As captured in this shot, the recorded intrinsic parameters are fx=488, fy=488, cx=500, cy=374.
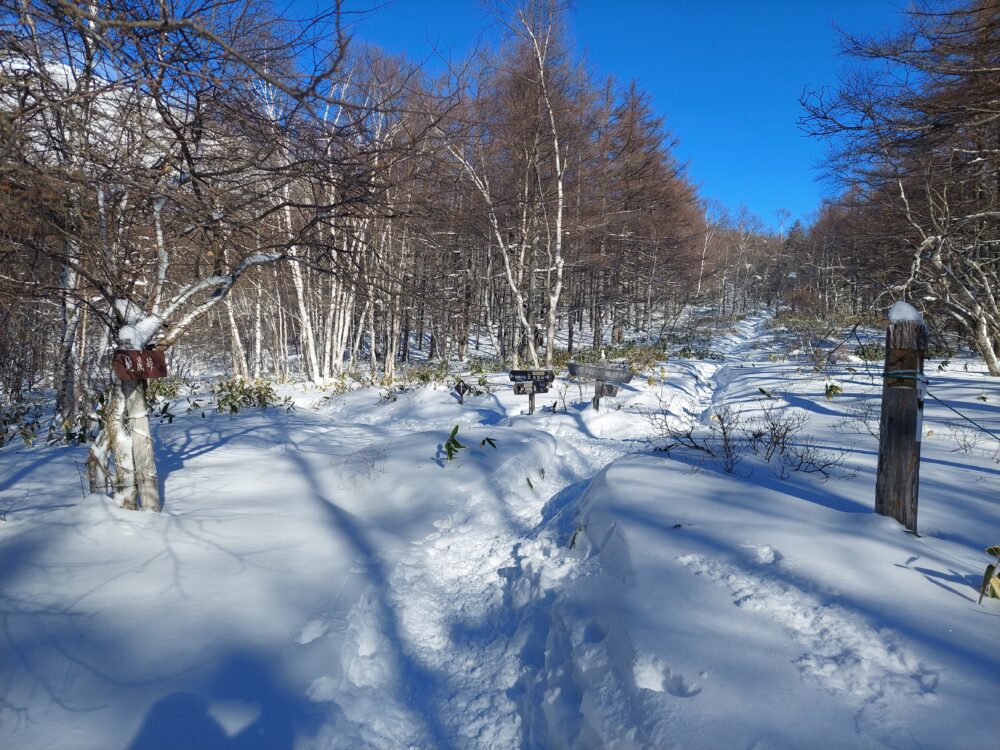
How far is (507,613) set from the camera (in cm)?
325

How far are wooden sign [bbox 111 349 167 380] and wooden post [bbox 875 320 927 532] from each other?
4920 millimetres

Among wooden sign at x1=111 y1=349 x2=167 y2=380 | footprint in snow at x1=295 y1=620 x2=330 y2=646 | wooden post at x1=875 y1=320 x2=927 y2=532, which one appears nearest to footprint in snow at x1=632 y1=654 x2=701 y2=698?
footprint in snow at x1=295 y1=620 x2=330 y2=646

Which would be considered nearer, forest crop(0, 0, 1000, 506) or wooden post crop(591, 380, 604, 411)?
forest crop(0, 0, 1000, 506)

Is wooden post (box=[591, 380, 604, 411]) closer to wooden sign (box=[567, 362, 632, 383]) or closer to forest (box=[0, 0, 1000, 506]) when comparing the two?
wooden sign (box=[567, 362, 632, 383])

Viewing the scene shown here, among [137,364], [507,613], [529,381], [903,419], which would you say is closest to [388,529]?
[507,613]

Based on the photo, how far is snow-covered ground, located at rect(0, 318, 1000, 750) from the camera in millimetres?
1961

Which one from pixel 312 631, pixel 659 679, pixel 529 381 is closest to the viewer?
pixel 659 679

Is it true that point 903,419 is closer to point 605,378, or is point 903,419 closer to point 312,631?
point 312,631

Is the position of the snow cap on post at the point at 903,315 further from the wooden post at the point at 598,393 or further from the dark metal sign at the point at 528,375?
the dark metal sign at the point at 528,375

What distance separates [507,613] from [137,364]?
3.26 m

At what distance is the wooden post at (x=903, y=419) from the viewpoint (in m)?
2.93

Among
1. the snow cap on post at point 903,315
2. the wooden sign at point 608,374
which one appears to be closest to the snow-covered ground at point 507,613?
the snow cap on post at point 903,315

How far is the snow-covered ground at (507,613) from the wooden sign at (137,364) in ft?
3.38

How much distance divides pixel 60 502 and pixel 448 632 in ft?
12.4
